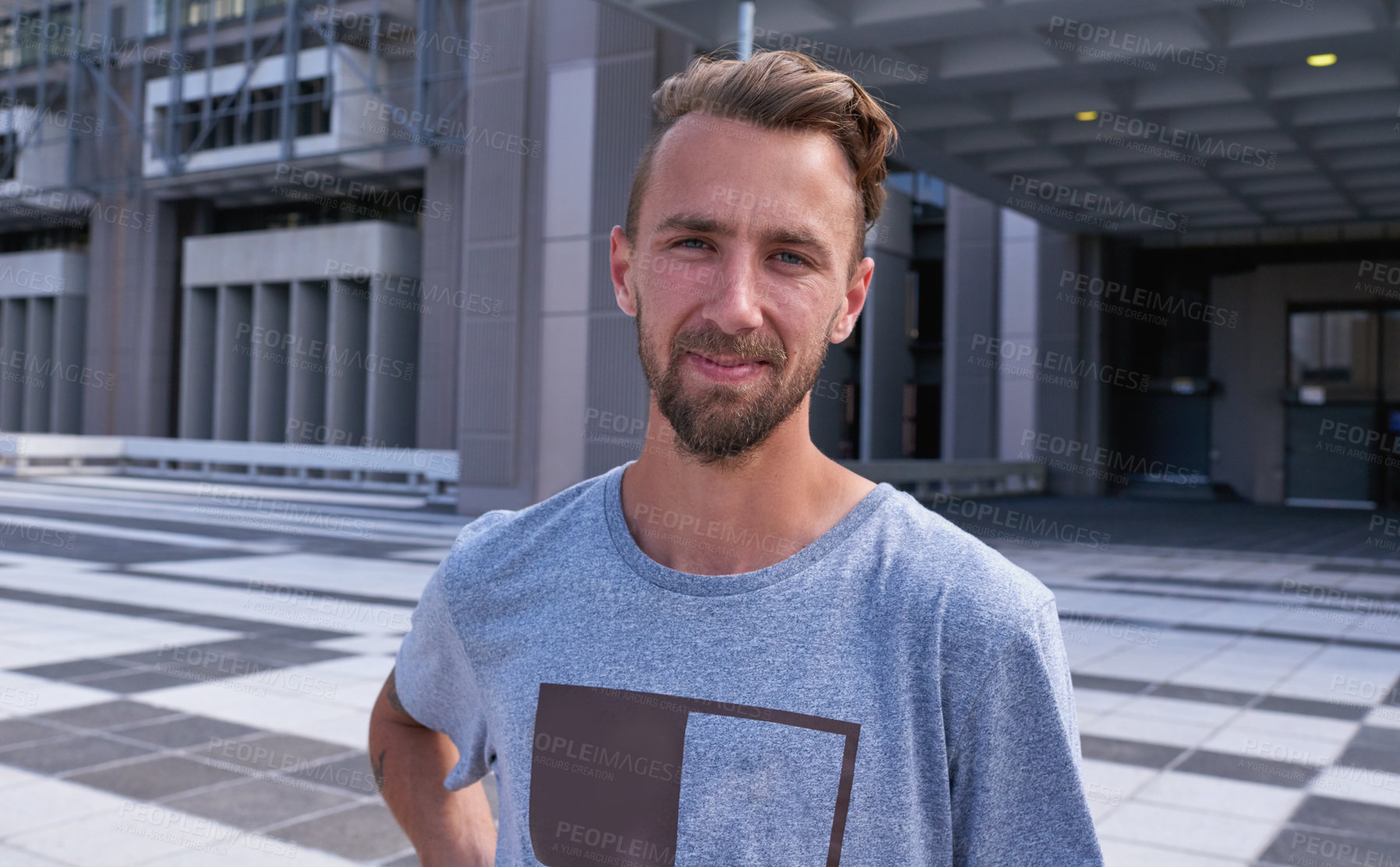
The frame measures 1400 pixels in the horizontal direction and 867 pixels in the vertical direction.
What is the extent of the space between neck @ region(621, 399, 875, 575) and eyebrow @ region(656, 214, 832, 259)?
188 mm

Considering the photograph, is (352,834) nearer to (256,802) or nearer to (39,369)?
(256,802)

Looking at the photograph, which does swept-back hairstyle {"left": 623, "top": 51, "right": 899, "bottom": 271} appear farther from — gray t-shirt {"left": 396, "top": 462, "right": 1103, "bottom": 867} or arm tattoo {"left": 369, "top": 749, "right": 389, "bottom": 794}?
arm tattoo {"left": 369, "top": 749, "right": 389, "bottom": 794}

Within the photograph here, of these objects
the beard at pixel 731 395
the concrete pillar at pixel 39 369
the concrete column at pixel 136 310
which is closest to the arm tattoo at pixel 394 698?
the beard at pixel 731 395

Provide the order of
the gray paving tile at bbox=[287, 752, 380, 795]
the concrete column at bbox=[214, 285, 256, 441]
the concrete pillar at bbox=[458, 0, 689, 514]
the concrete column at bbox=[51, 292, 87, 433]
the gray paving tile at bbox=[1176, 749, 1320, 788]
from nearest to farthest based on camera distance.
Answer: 1. the gray paving tile at bbox=[287, 752, 380, 795]
2. the gray paving tile at bbox=[1176, 749, 1320, 788]
3. the concrete pillar at bbox=[458, 0, 689, 514]
4. the concrete column at bbox=[214, 285, 256, 441]
5. the concrete column at bbox=[51, 292, 87, 433]

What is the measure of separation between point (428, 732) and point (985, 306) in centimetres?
2656

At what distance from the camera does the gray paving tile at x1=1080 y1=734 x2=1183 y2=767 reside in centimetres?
542

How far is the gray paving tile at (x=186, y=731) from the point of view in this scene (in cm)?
532

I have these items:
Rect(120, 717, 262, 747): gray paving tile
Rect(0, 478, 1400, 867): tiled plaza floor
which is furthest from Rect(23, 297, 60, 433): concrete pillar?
Rect(120, 717, 262, 747): gray paving tile

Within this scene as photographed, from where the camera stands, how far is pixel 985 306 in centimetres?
2700

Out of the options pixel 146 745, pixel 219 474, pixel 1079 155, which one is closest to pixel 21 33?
pixel 219 474

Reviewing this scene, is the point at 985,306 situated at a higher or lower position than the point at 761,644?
higher

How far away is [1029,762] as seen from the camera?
1154mm

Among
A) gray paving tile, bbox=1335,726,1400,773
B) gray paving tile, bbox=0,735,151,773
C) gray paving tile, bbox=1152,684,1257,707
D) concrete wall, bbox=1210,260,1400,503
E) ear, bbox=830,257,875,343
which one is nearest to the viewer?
ear, bbox=830,257,875,343

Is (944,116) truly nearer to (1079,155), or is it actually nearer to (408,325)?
(1079,155)
